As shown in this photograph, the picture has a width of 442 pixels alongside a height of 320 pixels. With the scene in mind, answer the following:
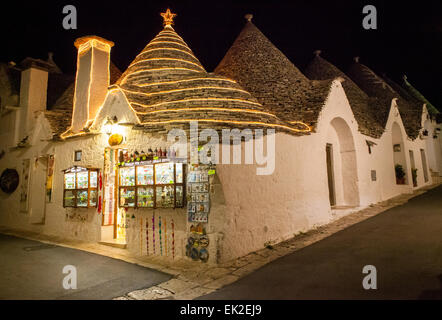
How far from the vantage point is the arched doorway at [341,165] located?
11.8 metres

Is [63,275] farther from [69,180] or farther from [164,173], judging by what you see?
[69,180]

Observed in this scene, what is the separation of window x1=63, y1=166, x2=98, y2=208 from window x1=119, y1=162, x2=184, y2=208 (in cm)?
146

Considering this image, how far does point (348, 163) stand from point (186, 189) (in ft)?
26.3

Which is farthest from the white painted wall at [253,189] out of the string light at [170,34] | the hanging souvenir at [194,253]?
the string light at [170,34]

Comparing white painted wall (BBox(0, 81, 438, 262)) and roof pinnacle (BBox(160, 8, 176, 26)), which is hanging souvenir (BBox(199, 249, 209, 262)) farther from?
roof pinnacle (BBox(160, 8, 176, 26))

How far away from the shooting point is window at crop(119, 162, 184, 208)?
714cm

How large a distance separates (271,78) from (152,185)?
7.51 m

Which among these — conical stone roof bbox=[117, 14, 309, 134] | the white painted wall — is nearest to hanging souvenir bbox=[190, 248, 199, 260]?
the white painted wall

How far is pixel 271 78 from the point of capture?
1227 centimetres

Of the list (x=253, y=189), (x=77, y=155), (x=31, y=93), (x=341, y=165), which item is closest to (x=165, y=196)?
(x=253, y=189)

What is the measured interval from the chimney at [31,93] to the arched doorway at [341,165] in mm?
13511

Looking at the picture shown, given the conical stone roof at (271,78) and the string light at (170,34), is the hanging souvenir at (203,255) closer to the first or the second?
the conical stone roof at (271,78)

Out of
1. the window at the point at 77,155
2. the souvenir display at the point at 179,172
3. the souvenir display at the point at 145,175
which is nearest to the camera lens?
the souvenir display at the point at 179,172
